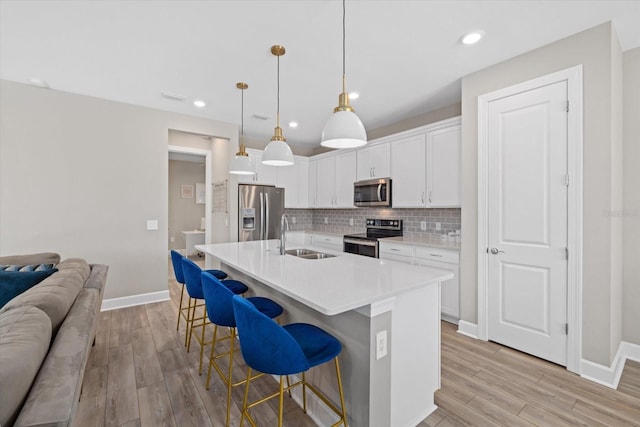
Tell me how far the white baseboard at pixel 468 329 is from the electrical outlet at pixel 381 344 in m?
1.88

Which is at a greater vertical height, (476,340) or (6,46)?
(6,46)

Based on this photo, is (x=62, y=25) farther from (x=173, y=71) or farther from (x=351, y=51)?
(x=351, y=51)

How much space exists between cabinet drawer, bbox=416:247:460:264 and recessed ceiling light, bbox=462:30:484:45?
2046 millimetres

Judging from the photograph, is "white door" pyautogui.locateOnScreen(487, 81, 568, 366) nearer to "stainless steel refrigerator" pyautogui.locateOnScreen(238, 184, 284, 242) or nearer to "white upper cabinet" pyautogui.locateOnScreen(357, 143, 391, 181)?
"white upper cabinet" pyautogui.locateOnScreen(357, 143, 391, 181)

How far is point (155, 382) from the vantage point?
2.13 meters

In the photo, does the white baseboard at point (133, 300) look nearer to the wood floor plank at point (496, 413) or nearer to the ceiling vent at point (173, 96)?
the ceiling vent at point (173, 96)

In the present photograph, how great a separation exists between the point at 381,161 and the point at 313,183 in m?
1.78

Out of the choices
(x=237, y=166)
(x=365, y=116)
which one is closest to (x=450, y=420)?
(x=237, y=166)

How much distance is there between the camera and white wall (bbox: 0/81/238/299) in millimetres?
3158

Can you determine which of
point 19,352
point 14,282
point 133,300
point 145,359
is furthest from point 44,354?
point 133,300

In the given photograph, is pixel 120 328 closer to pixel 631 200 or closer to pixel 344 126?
pixel 344 126

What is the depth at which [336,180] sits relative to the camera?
5.15 metres

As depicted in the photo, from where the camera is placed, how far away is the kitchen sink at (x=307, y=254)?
8.82 feet

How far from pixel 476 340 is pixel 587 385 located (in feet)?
2.73
